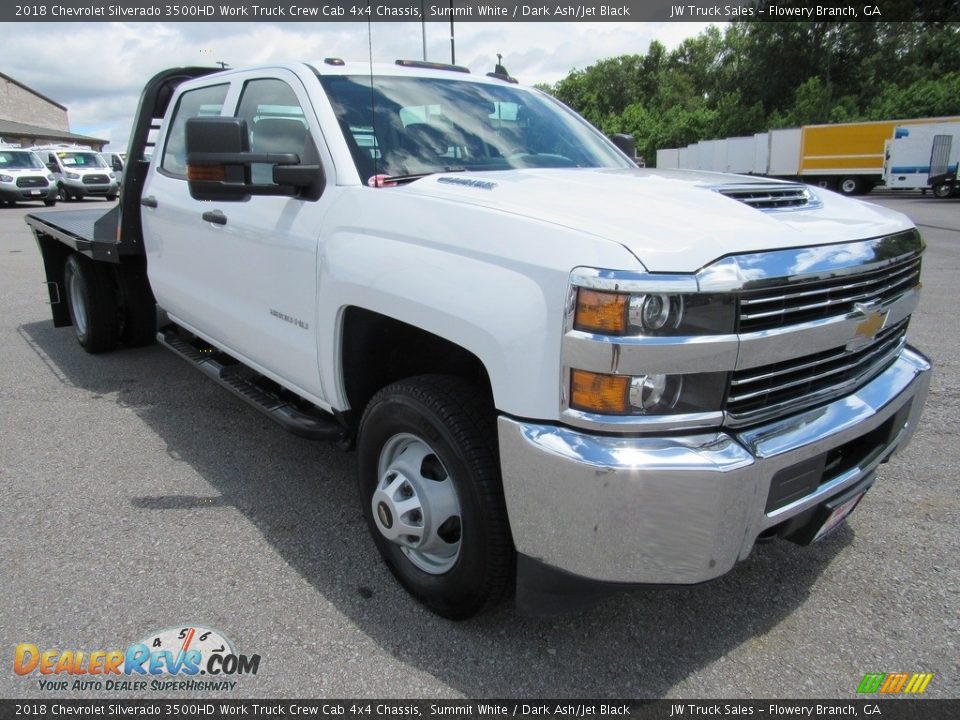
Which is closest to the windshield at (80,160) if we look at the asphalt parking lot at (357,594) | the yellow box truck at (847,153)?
the asphalt parking lot at (357,594)

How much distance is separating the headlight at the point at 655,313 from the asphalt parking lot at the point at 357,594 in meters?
1.20

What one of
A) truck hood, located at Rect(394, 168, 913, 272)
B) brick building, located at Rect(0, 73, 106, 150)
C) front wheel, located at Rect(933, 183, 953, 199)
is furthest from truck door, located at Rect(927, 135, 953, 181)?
brick building, located at Rect(0, 73, 106, 150)

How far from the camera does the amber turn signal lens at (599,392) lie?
6.17 feet

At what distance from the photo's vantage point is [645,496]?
6.07ft

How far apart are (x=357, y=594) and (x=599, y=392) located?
1424 mm

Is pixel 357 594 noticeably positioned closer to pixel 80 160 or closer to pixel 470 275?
pixel 470 275

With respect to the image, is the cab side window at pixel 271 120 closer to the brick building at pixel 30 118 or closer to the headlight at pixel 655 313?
the headlight at pixel 655 313

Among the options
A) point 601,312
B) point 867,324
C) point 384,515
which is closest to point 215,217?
point 384,515

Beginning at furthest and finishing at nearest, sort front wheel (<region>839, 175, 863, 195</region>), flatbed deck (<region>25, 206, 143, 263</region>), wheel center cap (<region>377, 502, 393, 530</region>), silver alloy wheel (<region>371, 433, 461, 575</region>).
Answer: front wheel (<region>839, 175, 863, 195</region>) < flatbed deck (<region>25, 206, 143, 263</region>) < wheel center cap (<region>377, 502, 393, 530</region>) < silver alloy wheel (<region>371, 433, 461, 575</region>)

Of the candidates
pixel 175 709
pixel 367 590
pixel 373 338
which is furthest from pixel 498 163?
pixel 175 709

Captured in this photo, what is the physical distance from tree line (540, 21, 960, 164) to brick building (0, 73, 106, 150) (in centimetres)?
4448

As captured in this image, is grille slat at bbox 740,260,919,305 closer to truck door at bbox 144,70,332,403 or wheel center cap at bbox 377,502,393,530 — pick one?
wheel center cap at bbox 377,502,393,530

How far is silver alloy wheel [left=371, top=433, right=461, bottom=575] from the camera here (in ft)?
8.00

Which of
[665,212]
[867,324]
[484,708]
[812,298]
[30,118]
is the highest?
[30,118]
